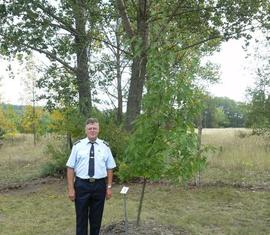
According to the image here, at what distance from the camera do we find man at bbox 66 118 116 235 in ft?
23.1

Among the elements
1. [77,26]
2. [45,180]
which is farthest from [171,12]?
[45,180]

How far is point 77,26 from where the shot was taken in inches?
595

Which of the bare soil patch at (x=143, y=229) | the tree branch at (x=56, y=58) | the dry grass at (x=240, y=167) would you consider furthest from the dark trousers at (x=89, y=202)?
the tree branch at (x=56, y=58)

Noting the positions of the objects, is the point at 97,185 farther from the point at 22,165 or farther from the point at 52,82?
the point at 22,165

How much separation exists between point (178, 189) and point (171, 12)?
17.1 ft

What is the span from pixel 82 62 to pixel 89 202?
8952 mm

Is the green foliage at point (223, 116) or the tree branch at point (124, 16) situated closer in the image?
the tree branch at point (124, 16)

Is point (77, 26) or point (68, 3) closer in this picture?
point (68, 3)

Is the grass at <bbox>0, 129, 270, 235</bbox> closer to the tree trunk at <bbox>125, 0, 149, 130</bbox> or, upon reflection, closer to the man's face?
the tree trunk at <bbox>125, 0, 149, 130</bbox>

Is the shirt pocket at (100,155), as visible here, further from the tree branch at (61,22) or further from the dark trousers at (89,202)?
the tree branch at (61,22)

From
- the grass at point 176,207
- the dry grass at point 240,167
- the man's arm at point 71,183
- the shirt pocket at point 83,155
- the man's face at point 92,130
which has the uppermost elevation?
the man's face at point 92,130

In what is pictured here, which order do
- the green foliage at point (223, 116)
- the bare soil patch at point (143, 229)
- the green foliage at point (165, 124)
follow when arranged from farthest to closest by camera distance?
the green foliage at point (223, 116) → the bare soil patch at point (143, 229) → the green foliage at point (165, 124)

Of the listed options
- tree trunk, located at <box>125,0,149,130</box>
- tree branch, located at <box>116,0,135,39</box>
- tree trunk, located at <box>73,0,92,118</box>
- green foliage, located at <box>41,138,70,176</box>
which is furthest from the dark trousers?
green foliage, located at <box>41,138,70,176</box>

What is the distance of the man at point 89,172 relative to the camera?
7.03 m
